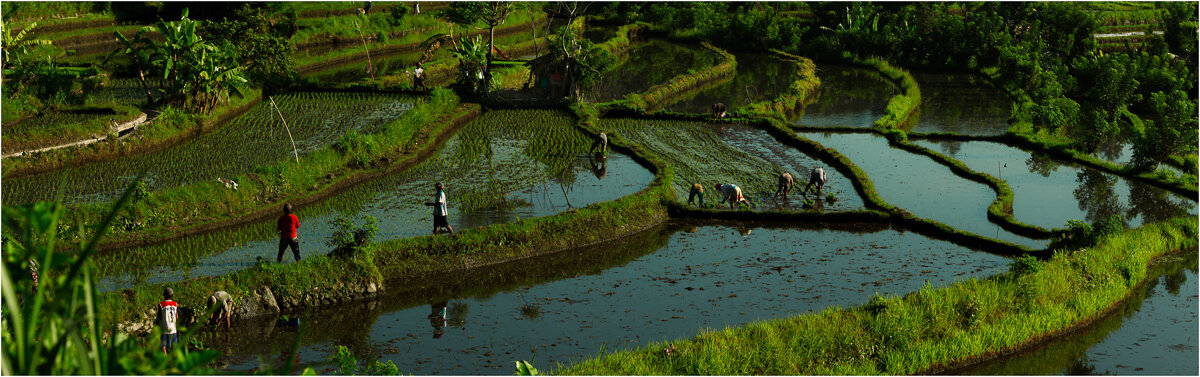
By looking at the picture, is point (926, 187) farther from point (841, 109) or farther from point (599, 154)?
point (841, 109)

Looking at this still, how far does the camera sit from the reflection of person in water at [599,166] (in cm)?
1983

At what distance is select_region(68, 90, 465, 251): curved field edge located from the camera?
14.6 meters

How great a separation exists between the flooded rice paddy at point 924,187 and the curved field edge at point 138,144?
1412cm

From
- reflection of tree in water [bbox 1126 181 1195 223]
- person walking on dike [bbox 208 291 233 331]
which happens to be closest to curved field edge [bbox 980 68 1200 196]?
reflection of tree in water [bbox 1126 181 1195 223]

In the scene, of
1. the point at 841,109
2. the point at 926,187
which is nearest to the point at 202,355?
the point at 926,187

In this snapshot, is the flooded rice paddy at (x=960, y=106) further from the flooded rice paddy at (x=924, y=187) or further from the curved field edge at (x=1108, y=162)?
the flooded rice paddy at (x=924, y=187)

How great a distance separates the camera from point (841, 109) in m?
28.2

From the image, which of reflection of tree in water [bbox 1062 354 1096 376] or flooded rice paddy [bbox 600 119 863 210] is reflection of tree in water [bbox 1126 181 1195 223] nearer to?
flooded rice paddy [bbox 600 119 863 210]

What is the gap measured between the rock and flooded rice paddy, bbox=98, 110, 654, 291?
133 centimetres

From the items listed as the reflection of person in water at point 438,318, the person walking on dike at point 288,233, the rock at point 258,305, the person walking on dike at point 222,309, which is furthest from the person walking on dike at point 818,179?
the person walking on dike at point 222,309

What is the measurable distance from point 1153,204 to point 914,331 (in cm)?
992

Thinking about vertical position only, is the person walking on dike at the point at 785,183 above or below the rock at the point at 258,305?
above

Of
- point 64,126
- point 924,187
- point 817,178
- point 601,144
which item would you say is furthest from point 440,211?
point 64,126

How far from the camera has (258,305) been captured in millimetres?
Result: 12102
